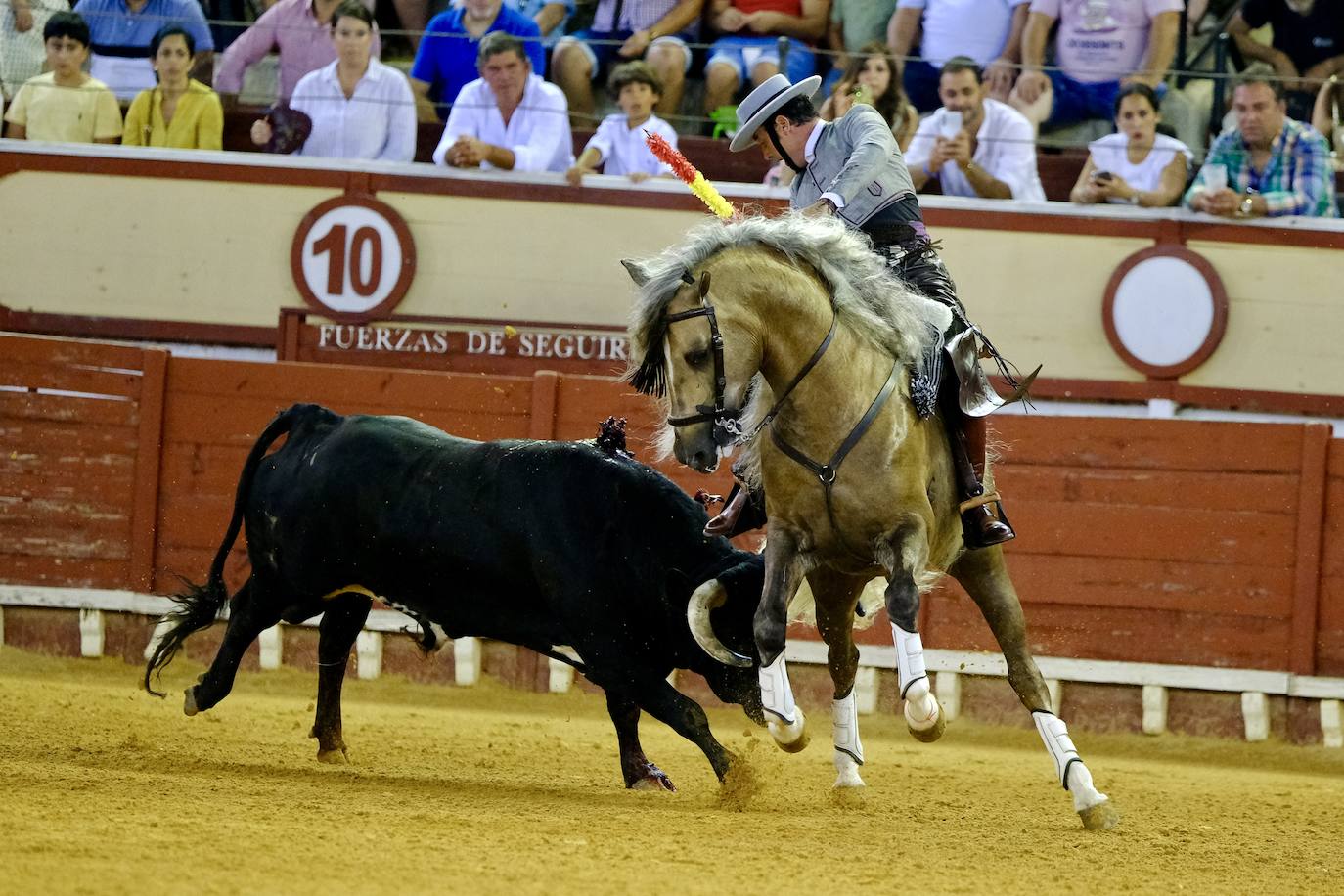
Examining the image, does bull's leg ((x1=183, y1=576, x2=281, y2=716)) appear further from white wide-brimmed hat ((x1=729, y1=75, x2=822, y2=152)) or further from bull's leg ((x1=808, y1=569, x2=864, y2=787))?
white wide-brimmed hat ((x1=729, y1=75, x2=822, y2=152))

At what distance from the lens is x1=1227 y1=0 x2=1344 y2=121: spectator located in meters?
9.82

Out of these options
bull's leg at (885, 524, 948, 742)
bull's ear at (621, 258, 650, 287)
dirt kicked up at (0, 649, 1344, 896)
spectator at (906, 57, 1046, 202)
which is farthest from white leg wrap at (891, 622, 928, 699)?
spectator at (906, 57, 1046, 202)

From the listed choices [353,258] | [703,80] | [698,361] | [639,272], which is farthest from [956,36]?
[698,361]

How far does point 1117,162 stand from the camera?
9.62 metres

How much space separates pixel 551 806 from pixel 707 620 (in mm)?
755

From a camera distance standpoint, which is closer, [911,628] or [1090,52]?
[911,628]

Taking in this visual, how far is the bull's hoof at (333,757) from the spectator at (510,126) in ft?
13.5

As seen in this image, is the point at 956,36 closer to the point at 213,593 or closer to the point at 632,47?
the point at 632,47

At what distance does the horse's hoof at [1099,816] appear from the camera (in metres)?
5.72

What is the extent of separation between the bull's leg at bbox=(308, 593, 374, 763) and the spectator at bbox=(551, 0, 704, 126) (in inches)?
157

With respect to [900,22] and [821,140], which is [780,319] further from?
[900,22]

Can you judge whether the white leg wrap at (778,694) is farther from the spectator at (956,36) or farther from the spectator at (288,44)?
the spectator at (288,44)

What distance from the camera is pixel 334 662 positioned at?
6859 millimetres

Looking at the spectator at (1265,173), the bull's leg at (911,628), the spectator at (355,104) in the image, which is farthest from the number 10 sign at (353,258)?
the bull's leg at (911,628)
